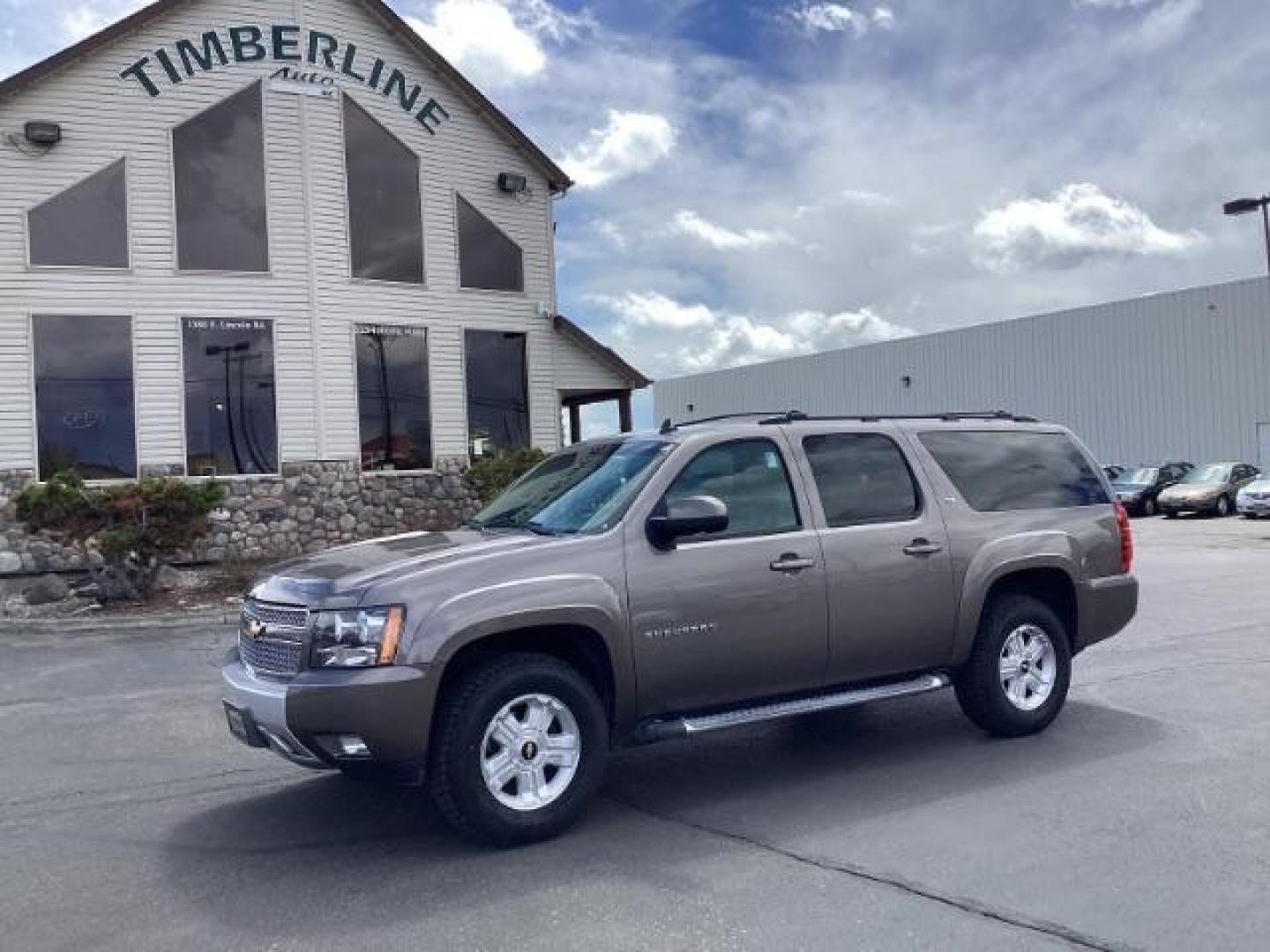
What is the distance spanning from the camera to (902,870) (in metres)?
4.81

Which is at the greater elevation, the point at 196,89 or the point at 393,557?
the point at 196,89

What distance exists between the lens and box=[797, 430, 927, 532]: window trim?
630 cm

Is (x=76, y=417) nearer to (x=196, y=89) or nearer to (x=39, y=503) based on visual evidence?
(x=39, y=503)

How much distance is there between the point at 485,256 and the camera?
19.9 metres

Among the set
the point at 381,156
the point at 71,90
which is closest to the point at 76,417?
the point at 71,90

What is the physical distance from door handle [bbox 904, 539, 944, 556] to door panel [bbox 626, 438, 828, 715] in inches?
25.1

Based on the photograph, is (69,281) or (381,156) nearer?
(69,281)

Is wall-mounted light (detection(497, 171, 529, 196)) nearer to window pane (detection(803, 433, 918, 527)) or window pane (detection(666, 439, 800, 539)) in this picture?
window pane (detection(803, 433, 918, 527))

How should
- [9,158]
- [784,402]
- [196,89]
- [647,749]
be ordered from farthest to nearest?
[784,402] < [196,89] < [9,158] < [647,749]

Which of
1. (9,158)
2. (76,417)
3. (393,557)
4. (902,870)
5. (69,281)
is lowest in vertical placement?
(902,870)

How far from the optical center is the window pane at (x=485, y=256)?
1969 centimetres

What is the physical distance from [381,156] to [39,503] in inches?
315

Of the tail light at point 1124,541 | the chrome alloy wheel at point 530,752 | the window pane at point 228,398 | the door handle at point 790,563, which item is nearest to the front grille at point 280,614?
the chrome alloy wheel at point 530,752

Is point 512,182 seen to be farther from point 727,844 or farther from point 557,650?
point 727,844
